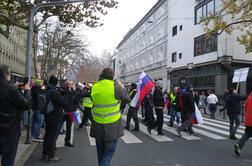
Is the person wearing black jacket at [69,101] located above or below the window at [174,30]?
below

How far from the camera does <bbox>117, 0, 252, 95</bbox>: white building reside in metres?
30.5

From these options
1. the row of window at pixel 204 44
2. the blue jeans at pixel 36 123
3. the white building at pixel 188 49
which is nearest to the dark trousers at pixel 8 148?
the blue jeans at pixel 36 123

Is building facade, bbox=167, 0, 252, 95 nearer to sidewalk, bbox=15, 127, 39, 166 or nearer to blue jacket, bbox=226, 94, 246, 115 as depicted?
blue jacket, bbox=226, 94, 246, 115

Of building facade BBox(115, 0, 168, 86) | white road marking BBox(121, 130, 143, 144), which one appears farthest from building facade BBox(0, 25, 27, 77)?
white road marking BBox(121, 130, 143, 144)

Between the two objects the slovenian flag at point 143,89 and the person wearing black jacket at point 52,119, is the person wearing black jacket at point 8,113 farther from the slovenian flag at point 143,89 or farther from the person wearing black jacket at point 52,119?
the slovenian flag at point 143,89

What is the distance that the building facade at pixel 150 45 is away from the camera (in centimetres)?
4775

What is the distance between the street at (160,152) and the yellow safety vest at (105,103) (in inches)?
84.7

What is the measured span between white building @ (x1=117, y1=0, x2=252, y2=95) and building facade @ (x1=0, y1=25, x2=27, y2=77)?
20.0m

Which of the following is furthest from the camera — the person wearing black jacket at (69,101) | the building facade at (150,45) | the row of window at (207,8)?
the building facade at (150,45)

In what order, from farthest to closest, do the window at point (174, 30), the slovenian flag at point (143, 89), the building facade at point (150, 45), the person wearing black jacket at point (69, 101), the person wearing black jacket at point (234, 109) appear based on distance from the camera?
the building facade at point (150, 45), the window at point (174, 30), the person wearing black jacket at point (234, 109), the slovenian flag at point (143, 89), the person wearing black jacket at point (69, 101)

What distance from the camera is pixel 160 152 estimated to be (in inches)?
319

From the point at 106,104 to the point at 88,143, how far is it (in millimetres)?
4725

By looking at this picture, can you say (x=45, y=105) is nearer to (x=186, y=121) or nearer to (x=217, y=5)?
(x=186, y=121)

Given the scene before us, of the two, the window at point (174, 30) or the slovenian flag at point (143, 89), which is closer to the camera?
the slovenian flag at point (143, 89)
